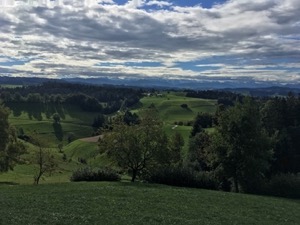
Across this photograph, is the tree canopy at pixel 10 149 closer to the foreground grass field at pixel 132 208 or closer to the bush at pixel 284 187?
the foreground grass field at pixel 132 208

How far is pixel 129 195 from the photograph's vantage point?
94.8 ft

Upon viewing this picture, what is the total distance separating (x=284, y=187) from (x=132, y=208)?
92.7 ft

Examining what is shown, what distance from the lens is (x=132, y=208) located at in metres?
23.7

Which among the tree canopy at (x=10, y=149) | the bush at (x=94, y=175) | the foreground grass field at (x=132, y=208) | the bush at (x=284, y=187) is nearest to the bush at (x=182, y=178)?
the bush at (x=94, y=175)

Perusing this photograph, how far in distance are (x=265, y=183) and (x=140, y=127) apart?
56.1ft

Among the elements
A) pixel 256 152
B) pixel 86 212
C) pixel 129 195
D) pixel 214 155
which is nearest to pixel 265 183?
pixel 256 152

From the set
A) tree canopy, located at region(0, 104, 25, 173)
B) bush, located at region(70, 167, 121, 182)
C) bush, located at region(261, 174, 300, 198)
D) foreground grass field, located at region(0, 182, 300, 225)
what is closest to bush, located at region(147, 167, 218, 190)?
bush, located at region(70, 167, 121, 182)

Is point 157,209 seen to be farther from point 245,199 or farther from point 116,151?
point 116,151

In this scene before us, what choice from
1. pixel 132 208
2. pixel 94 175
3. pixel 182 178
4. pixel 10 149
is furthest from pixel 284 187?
pixel 10 149

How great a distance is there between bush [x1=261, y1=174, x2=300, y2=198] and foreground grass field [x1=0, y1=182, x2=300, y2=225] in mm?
15679

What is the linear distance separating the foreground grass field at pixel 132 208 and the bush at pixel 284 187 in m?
15.7

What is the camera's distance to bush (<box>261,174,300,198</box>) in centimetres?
4570

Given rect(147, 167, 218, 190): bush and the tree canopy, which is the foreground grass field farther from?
the tree canopy

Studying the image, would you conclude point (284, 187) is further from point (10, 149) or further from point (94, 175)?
point (10, 149)
